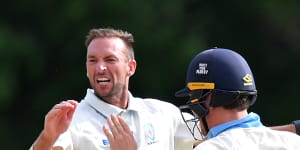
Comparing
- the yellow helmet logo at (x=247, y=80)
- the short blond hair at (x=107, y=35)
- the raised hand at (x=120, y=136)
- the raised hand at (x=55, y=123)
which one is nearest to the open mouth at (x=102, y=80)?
the short blond hair at (x=107, y=35)

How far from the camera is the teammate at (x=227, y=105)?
21.0 feet

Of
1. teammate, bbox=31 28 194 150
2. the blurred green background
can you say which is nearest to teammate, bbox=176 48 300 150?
teammate, bbox=31 28 194 150

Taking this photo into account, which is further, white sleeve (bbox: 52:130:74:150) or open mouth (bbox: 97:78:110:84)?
open mouth (bbox: 97:78:110:84)

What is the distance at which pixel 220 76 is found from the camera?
667cm

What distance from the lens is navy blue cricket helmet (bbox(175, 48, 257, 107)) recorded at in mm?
6613

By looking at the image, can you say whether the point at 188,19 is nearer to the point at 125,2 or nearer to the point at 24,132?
the point at 125,2

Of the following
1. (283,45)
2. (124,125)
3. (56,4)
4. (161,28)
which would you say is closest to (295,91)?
(283,45)

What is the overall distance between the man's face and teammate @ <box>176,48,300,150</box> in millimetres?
1642

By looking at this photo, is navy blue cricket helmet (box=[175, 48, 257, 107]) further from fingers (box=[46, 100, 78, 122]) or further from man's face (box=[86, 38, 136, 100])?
man's face (box=[86, 38, 136, 100])

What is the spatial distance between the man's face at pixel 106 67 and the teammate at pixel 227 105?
1.64 meters

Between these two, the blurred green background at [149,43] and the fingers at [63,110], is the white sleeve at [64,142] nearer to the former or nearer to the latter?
the fingers at [63,110]

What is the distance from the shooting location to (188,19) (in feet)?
50.2

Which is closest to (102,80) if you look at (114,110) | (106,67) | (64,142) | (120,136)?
(106,67)

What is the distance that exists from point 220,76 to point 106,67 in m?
1.90
